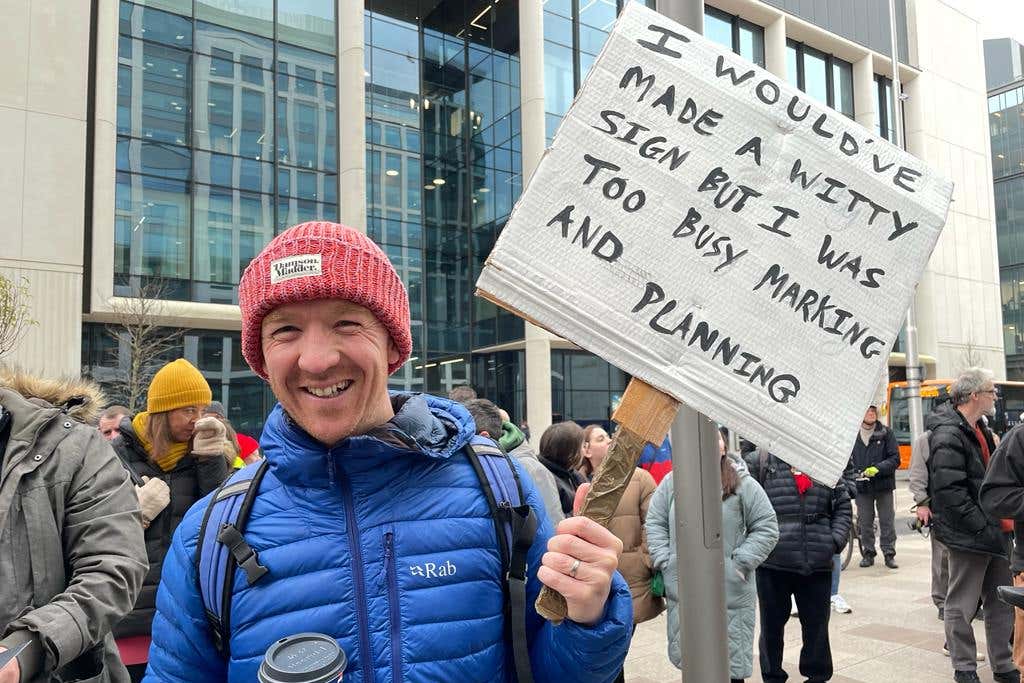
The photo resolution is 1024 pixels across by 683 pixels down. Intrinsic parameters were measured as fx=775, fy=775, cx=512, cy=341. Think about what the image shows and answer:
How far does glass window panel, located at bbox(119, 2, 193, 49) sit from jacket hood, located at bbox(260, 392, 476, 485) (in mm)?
22957

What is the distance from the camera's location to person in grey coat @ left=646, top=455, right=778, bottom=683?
4.81 metres

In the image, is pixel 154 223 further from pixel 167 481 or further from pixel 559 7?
pixel 167 481

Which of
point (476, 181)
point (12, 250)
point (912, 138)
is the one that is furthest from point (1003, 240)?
point (12, 250)

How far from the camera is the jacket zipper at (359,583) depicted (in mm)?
1491

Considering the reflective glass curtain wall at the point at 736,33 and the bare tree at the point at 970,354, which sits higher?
the reflective glass curtain wall at the point at 736,33

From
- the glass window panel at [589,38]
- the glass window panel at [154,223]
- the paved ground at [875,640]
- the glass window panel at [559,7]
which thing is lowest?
the paved ground at [875,640]

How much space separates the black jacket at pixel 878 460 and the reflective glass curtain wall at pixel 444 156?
16.4m

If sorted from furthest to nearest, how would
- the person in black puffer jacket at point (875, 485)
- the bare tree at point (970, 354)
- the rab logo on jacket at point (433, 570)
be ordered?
the bare tree at point (970, 354), the person in black puffer jacket at point (875, 485), the rab logo on jacket at point (433, 570)

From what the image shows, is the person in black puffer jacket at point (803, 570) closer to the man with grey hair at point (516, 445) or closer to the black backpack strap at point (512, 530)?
the man with grey hair at point (516, 445)

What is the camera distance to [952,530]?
546 centimetres

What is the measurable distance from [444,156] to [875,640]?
23.4 m

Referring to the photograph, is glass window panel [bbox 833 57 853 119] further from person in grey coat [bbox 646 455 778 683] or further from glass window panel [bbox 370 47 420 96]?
person in grey coat [bbox 646 455 778 683]

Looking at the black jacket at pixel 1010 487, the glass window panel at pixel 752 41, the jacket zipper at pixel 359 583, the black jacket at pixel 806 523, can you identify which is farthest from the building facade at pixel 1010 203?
the jacket zipper at pixel 359 583

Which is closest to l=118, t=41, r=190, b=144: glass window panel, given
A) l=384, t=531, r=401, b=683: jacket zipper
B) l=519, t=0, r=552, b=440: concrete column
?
l=519, t=0, r=552, b=440: concrete column
